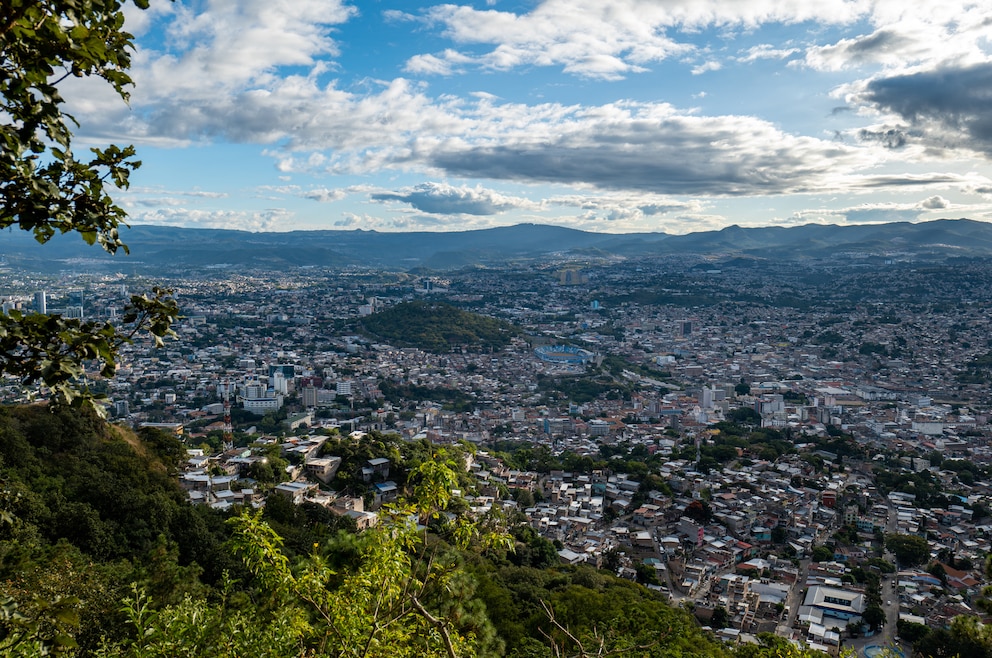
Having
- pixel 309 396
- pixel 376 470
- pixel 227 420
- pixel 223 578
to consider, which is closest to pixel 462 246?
pixel 309 396

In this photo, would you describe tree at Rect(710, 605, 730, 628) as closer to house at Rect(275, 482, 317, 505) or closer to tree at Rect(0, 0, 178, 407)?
house at Rect(275, 482, 317, 505)

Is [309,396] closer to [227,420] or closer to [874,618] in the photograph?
[227,420]

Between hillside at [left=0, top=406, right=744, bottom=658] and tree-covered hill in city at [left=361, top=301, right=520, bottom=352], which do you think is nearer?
hillside at [left=0, top=406, right=744, bottom=658]

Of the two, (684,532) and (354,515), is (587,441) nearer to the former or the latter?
(684,532)

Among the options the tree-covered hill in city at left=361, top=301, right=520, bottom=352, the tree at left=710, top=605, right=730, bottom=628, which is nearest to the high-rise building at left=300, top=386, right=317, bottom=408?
the tree-covered hill in city at left=361, top=301, right=520, bottom=352

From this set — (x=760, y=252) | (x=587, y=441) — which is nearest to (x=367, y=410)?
(x=587, y=441)

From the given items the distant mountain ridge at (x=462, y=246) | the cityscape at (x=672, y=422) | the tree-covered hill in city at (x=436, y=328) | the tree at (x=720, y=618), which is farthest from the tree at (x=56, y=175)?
the distant mountain ridge at (x=462, y=246)
